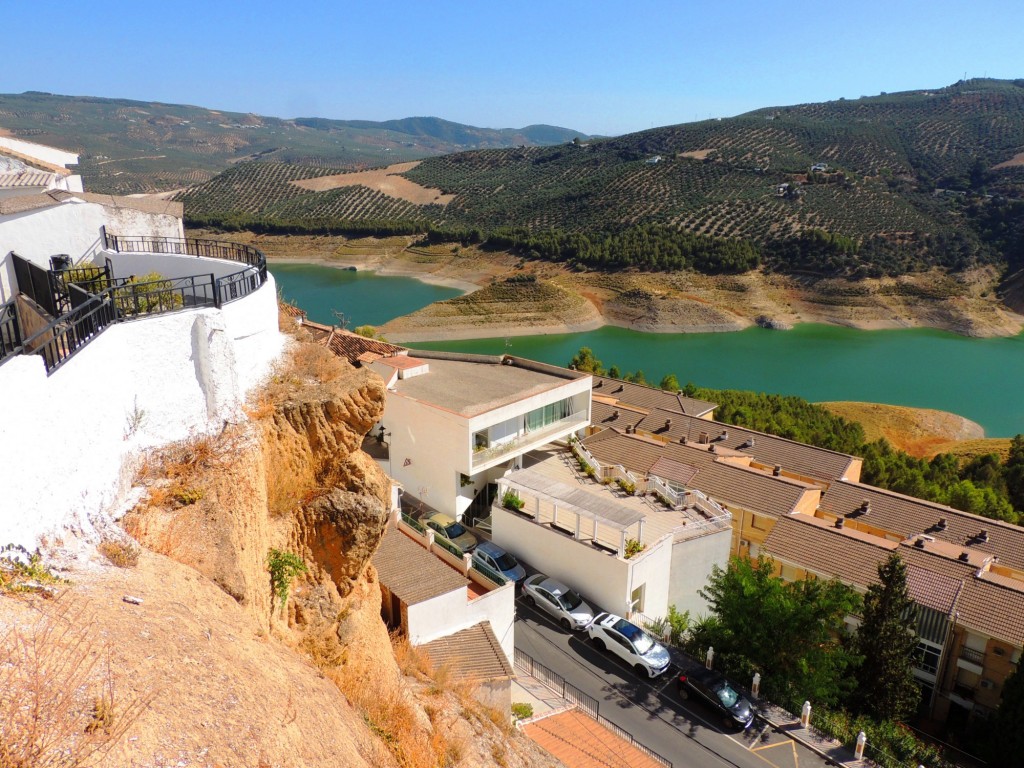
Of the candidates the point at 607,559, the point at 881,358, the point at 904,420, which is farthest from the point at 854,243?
the point at 607,559

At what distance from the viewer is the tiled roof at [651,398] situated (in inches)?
1320

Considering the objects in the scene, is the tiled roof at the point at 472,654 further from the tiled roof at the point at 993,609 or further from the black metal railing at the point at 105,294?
the tiled roof at the point at 993,609

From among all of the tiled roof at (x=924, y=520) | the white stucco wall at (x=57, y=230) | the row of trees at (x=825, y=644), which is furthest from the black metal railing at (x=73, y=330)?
the tiled roof at (x=924, y=520)

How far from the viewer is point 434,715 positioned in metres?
8.91

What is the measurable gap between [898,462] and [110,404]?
33.1 meters

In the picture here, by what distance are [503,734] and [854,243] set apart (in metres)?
79.0

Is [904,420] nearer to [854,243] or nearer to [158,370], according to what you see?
[854,243]

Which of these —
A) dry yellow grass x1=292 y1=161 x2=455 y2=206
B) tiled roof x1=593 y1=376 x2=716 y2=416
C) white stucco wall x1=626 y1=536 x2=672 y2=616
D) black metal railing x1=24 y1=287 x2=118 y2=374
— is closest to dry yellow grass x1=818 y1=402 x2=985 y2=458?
tiled roof x1=593 y1=376 x2=716 y2=416

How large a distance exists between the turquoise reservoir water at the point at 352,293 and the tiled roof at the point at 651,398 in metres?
39.8

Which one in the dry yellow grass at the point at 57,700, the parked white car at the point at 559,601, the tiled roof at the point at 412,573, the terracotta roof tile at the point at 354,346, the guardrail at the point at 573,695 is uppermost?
the dry yellow grass at the point at 57,700

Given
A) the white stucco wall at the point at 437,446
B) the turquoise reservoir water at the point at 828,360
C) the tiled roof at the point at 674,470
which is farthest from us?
the turquoise reservoir water at the point at 828,360

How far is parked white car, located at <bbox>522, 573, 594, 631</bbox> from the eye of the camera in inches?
681

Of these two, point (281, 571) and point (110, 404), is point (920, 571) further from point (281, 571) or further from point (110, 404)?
point (110, 404)

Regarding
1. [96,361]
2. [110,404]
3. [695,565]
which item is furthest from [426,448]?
[96,361]
